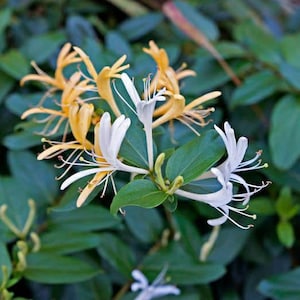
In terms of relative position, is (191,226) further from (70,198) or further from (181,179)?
(181,179)

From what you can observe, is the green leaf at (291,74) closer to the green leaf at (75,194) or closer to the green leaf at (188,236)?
the green leaf at (188,236)

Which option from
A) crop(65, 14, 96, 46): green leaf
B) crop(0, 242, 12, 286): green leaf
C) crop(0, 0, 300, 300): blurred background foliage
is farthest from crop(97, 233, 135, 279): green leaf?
crop(65, 14, 96, 46): green leaf

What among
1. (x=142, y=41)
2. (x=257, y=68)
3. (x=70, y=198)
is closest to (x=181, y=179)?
(x=70, y=198)

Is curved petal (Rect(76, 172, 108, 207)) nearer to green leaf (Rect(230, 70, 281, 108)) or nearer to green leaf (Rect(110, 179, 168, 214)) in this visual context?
green leaf (Rect(110, 179, 168, 214))

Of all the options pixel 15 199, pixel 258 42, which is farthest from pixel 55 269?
pixel 258 42

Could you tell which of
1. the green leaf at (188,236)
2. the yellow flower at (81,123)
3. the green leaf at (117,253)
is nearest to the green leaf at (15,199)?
the green leaf at (117,253)
